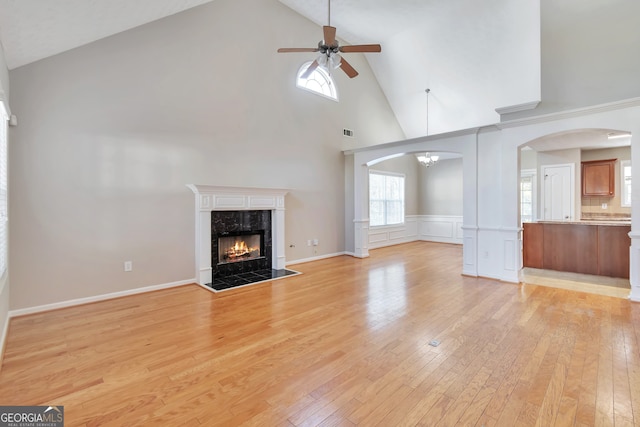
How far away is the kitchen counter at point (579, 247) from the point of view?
4.71 m

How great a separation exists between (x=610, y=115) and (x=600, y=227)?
6.97 feet

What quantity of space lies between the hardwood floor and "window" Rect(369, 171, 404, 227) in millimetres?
4441

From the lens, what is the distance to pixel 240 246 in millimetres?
5332

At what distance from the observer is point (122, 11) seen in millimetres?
3275

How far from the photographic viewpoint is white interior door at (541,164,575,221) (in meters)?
6.79

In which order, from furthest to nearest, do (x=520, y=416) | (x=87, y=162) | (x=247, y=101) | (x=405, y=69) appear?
(x=405, y=69), (x=247, y=101), (x=87, y=162), (x=520, y=416)

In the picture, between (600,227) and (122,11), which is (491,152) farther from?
(122,11)

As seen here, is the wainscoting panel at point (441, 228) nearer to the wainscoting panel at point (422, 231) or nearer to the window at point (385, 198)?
the wainscoting panel at point (422, 231)

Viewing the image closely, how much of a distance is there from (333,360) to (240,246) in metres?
3.46

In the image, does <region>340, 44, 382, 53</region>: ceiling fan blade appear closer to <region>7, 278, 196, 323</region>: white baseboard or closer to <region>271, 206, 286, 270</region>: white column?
<region>271, 206, 286, 270</region>: white column

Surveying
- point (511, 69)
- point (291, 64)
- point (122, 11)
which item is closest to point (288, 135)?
point (291, 64)

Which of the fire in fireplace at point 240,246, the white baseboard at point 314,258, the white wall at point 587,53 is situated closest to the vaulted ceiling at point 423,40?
the white wall at point 587,53

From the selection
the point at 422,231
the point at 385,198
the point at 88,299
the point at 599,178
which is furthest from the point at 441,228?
the point at 88,299

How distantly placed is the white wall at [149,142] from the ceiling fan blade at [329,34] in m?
2.43
